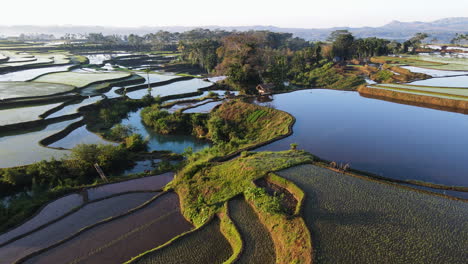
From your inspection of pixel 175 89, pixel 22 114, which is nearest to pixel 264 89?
pixel 175 89

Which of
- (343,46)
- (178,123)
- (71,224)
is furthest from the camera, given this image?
(343,46)

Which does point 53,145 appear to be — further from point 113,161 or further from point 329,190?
point 329,190

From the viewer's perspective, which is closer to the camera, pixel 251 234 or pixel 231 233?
pixel 251 234

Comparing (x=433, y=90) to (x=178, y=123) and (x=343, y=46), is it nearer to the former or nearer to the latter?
(x=178, y=123)

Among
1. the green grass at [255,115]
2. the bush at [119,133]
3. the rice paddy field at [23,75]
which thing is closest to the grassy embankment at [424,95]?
the green grass at [255,115]

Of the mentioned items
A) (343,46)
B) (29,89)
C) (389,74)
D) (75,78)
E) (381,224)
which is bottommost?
(381,224)

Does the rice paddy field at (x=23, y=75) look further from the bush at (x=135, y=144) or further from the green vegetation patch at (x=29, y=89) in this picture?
the bush at (x=135, y=144)

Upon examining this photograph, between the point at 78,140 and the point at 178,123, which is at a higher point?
the point at 178,123

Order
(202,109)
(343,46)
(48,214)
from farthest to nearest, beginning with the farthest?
(343,46), (202,109), (48,214)
